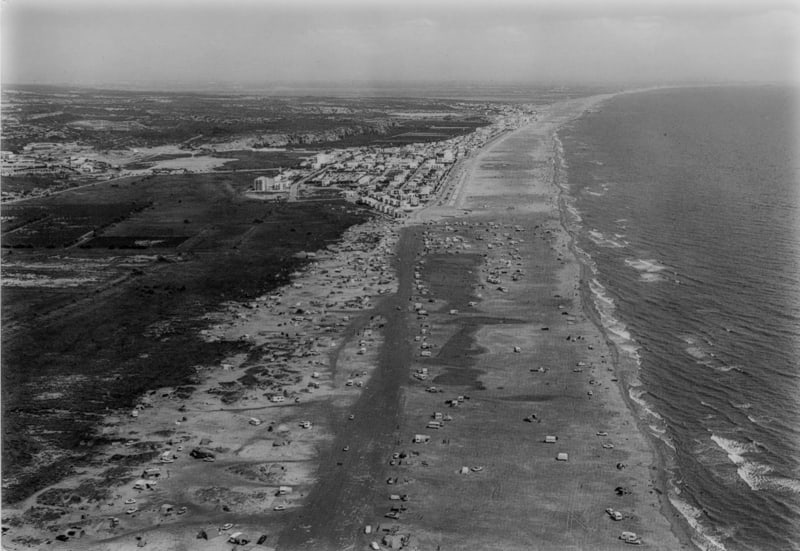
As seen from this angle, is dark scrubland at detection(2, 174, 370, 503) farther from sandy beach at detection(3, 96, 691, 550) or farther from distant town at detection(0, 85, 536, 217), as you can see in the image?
distant town at detection(0, 85, 536, 217)

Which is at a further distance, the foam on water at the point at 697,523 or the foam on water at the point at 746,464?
the foam on water at the point at 746,464

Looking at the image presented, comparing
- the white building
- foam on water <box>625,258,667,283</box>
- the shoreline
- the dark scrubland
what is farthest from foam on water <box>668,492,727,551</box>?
the white building

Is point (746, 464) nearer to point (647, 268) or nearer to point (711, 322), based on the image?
point (711, 322)

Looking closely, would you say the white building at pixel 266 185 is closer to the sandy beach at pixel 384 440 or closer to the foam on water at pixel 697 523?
the sandy beach at pixel 384 440

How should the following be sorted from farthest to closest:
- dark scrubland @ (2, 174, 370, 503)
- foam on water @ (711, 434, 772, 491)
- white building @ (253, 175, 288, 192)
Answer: white building @ (253, 175, 288, 192) < dark scrubland @ (2, 174, 370, 503) < foam on water @ (711, 434, 772, 491)

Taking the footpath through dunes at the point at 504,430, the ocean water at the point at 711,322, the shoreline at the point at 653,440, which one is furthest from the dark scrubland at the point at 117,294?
the ocean water at the point at 711,322

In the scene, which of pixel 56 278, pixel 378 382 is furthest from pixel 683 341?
pixel 56 278
